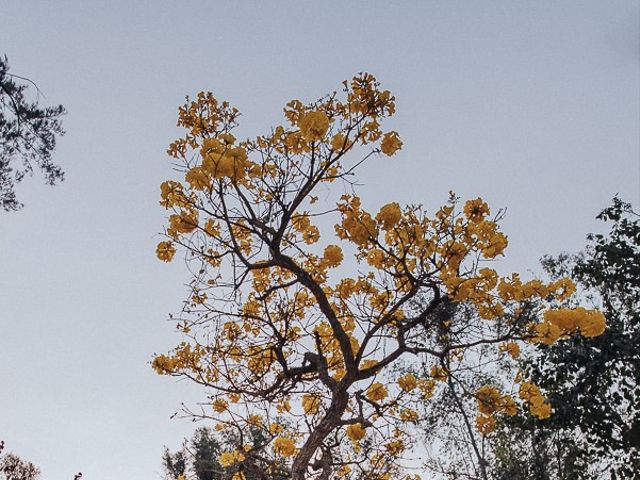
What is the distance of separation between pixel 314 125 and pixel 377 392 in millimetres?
2033

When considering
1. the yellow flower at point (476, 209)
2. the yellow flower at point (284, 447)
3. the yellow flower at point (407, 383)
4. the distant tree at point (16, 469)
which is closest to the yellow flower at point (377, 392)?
the yellow flower at point (407, 383)

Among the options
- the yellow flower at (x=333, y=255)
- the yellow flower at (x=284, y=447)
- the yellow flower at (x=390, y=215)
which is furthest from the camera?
the yellow flower at (x=284, y=447)

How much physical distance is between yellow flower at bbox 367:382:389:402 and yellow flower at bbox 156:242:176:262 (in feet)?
5.36

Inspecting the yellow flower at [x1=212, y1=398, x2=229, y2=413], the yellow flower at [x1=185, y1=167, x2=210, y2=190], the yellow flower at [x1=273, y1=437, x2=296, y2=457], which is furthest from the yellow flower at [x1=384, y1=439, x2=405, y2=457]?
the yellow flower at [x1=185, y1=167, x2=210, y2=190]

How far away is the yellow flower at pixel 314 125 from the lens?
254 centimetres

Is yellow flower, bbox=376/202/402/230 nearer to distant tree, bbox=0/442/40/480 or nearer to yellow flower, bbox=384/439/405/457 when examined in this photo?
yellow flower, bbox=384/439/405/457

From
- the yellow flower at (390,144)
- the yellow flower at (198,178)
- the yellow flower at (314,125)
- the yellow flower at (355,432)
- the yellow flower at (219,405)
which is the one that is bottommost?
the yellow flower at (355,432)

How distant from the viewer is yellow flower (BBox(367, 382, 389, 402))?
3721 mm

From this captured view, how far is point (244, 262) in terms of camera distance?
3.06 m

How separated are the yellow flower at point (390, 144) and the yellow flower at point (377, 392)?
168cm

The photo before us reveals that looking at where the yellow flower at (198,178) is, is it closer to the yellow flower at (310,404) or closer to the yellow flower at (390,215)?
the yellow flower at (390,215)

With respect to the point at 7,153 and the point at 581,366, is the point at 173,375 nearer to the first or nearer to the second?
the point at 7,153

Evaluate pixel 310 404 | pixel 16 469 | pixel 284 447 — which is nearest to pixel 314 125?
pixel 284 447

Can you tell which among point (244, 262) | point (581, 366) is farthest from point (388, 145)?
point (581, 366)
